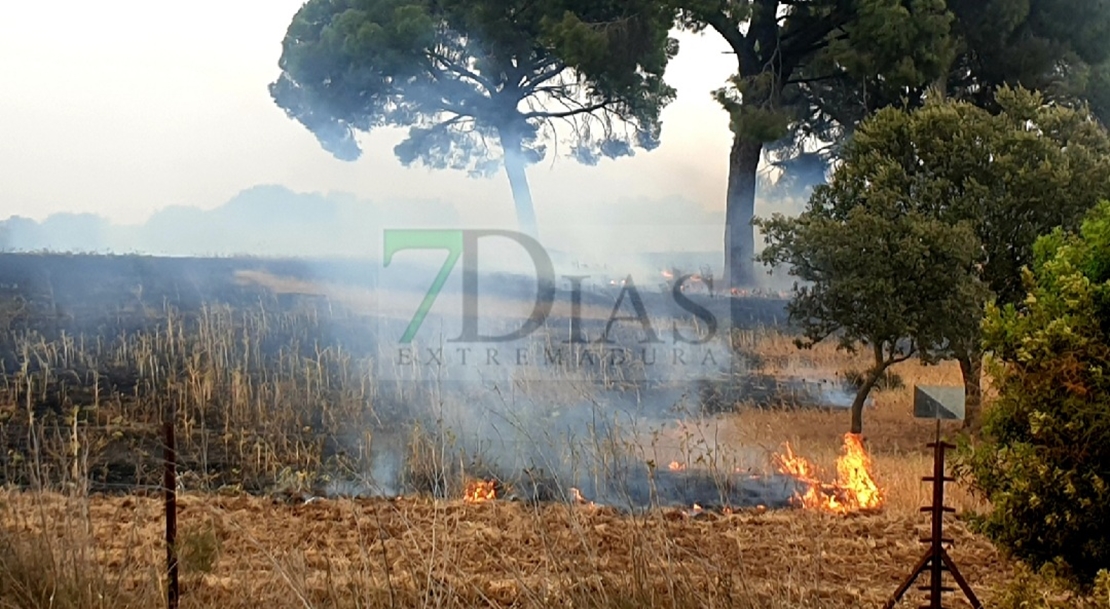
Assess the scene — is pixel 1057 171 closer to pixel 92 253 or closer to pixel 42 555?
pixel 42 555

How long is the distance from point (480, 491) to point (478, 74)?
12.9 meters

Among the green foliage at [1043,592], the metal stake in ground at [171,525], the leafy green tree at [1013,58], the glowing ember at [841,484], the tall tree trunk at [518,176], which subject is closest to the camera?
the green foliage at [1043,592]

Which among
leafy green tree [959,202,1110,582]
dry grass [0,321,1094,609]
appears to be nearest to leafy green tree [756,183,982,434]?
dry grass [0,321,1094,609]

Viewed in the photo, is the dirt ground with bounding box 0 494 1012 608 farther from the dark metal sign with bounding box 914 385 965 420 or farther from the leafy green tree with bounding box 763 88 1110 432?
the leafy green tree with bounding box 763 88 1110 432

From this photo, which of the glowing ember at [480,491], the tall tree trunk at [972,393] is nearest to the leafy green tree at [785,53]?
the tall tree trunk at [972,393]

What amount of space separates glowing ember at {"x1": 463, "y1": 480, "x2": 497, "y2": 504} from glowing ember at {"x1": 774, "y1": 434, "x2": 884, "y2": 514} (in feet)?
6.16

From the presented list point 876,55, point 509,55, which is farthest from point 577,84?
point 876,55

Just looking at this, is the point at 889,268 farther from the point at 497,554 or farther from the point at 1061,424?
the point at 1061,424

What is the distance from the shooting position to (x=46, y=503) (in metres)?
5.24

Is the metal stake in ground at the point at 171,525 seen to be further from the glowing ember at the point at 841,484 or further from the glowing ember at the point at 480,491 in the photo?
the glowing ember at the point at 841,484

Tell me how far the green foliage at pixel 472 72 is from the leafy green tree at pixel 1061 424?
12220 millimetres

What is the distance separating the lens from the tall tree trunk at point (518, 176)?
18422mm

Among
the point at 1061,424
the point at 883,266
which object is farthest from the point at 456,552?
the point at 883,266

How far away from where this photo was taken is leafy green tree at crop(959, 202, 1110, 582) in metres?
3.24
